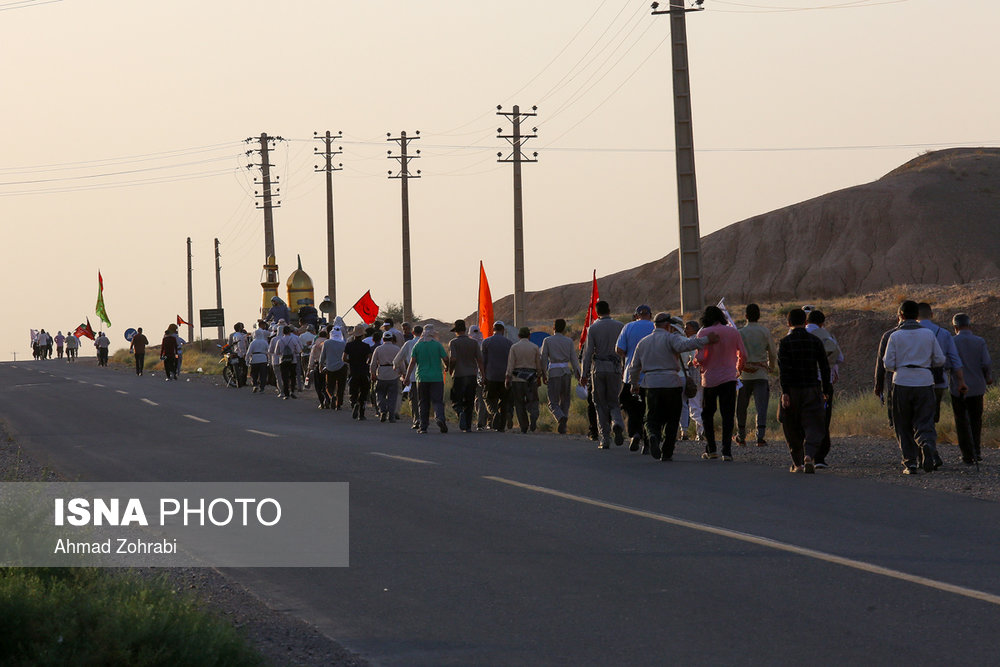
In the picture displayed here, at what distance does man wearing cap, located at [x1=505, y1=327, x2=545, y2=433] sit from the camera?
849 inches

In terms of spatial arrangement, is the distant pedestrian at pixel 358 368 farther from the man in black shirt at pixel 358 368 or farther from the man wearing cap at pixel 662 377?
the man wearing cap at pixel 662 377

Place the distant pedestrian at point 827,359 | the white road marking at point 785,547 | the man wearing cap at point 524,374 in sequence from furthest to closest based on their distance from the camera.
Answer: the man wearing cap at point 524,374 < the distant pedestrian at point 827,359 < the white road marking at point 785,547

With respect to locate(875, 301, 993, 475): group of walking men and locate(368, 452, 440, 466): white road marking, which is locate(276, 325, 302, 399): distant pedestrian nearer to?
locate(368, 452, 440, 466): white road marking

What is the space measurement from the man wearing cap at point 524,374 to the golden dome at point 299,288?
49587 millimetres

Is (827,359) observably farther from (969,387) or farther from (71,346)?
(71,346)

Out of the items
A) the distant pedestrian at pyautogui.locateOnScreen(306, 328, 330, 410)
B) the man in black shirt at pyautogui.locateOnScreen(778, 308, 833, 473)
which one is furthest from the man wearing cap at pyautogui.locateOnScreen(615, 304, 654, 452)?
the distant pedestrian at pyautogui.locateOnScreen(306, 328, 330, 410)

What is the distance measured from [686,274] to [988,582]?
1933cm

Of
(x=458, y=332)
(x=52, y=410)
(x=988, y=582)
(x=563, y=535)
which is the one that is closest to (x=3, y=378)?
(x=52, y=410)

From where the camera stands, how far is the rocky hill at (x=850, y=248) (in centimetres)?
9669

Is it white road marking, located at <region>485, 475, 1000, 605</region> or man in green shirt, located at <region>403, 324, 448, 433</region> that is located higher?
man in green shirt, located at <region>403, 324, 448, 433</region>

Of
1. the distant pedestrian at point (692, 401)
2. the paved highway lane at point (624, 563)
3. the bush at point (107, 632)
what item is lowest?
the paved highway lane at point (624, 563)

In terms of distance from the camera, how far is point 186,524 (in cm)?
1195

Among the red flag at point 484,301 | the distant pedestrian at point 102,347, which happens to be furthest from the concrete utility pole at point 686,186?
the distant pedestrian at point 102,347

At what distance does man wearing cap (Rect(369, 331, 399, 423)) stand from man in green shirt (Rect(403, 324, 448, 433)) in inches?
81.9
